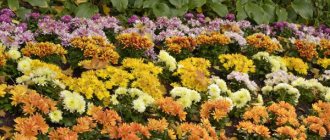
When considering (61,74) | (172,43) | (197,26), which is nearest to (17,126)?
(61,74)

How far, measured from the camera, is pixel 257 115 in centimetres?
515

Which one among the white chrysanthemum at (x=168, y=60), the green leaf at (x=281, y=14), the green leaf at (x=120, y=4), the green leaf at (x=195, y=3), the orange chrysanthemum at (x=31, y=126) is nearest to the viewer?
the orange chrysanthemum at (x=31, y=126)

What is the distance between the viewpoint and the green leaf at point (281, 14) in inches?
327

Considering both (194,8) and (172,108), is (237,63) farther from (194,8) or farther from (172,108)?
(194,8)

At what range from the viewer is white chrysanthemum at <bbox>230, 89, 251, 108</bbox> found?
5.38 meters

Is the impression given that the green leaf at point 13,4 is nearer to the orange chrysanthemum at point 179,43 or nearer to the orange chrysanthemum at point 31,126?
the orange chrysanthemum at point 179,43

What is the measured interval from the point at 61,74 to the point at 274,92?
7.46ft

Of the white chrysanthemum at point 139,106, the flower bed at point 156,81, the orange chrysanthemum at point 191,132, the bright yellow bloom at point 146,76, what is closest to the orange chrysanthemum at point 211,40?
the flower bed at point 156,81

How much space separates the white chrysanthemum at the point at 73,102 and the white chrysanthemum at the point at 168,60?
4.57 feet

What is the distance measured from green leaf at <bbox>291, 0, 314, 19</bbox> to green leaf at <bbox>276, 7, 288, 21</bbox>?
267 millimetres

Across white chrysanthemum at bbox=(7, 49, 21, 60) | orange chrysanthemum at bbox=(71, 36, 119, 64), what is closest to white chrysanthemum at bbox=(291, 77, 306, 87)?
orange chrysanthemum at bbox=(71, 36, 119, 64)

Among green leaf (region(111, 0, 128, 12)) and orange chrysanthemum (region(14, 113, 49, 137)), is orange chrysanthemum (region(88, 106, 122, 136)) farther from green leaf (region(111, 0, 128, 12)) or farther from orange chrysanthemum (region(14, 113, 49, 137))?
green leaf (region(111, 0, 128, 12))

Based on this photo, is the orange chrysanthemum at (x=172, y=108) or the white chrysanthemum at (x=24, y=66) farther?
the white chrysanthemum at (x=24, y=66)

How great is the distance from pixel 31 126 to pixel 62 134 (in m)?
0.24
